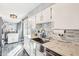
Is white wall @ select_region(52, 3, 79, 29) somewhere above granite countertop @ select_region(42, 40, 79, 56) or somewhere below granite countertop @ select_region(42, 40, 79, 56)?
above

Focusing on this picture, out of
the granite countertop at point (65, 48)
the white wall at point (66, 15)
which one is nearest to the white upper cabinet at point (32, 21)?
the white wall at point (66, 15)

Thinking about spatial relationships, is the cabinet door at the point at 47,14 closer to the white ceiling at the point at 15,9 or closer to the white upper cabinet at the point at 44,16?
the white upper cabinet at the point at 44,16

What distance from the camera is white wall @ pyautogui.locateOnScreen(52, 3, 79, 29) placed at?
151 centimetres

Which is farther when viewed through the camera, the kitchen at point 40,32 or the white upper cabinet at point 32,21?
the white upper cabinet at point 32,21

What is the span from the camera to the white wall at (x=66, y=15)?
4.95ft

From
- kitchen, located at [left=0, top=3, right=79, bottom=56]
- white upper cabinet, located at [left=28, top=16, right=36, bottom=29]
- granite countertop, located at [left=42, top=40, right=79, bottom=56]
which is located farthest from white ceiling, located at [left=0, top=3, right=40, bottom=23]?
granite countertop, located at [left=42, top=40, right=79, bottom=56]

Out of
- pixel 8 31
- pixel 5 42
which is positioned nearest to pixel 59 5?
pixel 8 31

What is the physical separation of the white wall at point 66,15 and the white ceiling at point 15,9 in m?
0.43

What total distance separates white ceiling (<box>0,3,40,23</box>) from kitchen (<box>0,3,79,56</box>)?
0.06ft

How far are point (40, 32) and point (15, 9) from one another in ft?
1.93

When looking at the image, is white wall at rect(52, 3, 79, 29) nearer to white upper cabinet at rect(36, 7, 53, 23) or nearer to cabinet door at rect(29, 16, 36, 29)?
white upper cabinet at rect(36, 7, 53, 23)

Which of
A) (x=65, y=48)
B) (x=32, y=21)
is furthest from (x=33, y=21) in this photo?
(x=65, y=48)

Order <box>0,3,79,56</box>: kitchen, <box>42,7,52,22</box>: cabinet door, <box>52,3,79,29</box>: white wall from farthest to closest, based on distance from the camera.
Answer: <box>42,7,52,22</box>: cabinet door
<box>0,3,79,56</box>: kitchen
<box>52,3,79,29</box>: white wall

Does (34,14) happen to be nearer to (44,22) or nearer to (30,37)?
(44,22)
